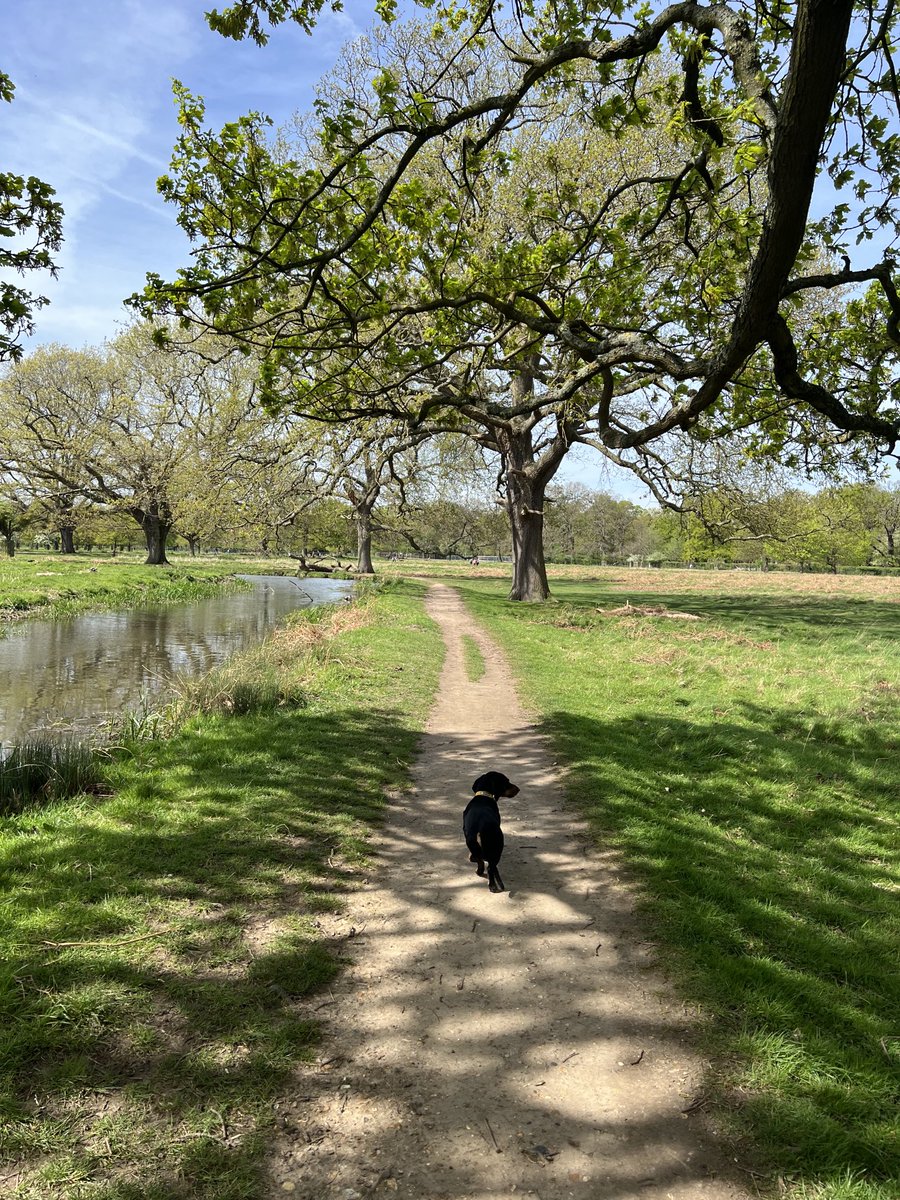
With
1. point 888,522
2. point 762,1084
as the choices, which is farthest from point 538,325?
point 888,522

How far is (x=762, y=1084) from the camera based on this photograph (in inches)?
111

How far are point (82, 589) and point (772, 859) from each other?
87.8ft

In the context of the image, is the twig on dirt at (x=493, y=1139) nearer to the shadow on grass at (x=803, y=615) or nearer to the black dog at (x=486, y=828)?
the black dog at (x=486, y=828)

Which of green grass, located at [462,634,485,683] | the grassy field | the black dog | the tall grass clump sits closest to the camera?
the grassy field

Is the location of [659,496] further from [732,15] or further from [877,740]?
[732,15]

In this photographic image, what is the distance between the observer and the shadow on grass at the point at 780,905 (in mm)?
2709

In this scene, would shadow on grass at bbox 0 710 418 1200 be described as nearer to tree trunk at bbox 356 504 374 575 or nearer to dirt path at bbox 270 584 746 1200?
dirt path at bbox 270 584 746 1200

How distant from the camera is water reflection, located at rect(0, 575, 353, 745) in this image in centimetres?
1032

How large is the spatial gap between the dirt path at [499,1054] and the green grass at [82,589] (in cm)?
1973

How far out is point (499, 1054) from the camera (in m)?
3.02

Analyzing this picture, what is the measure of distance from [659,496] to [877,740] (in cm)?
1315

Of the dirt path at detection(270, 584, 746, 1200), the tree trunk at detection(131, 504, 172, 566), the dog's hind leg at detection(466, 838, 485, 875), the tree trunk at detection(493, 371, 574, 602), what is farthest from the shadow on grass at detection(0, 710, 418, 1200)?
the tree trunk at detection(131, 504, 172, 566)

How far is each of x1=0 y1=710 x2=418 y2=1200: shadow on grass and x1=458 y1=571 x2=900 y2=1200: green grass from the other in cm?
207

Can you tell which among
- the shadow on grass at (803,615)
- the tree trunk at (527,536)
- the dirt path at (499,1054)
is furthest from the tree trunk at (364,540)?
the dirt path at (499,1054)
